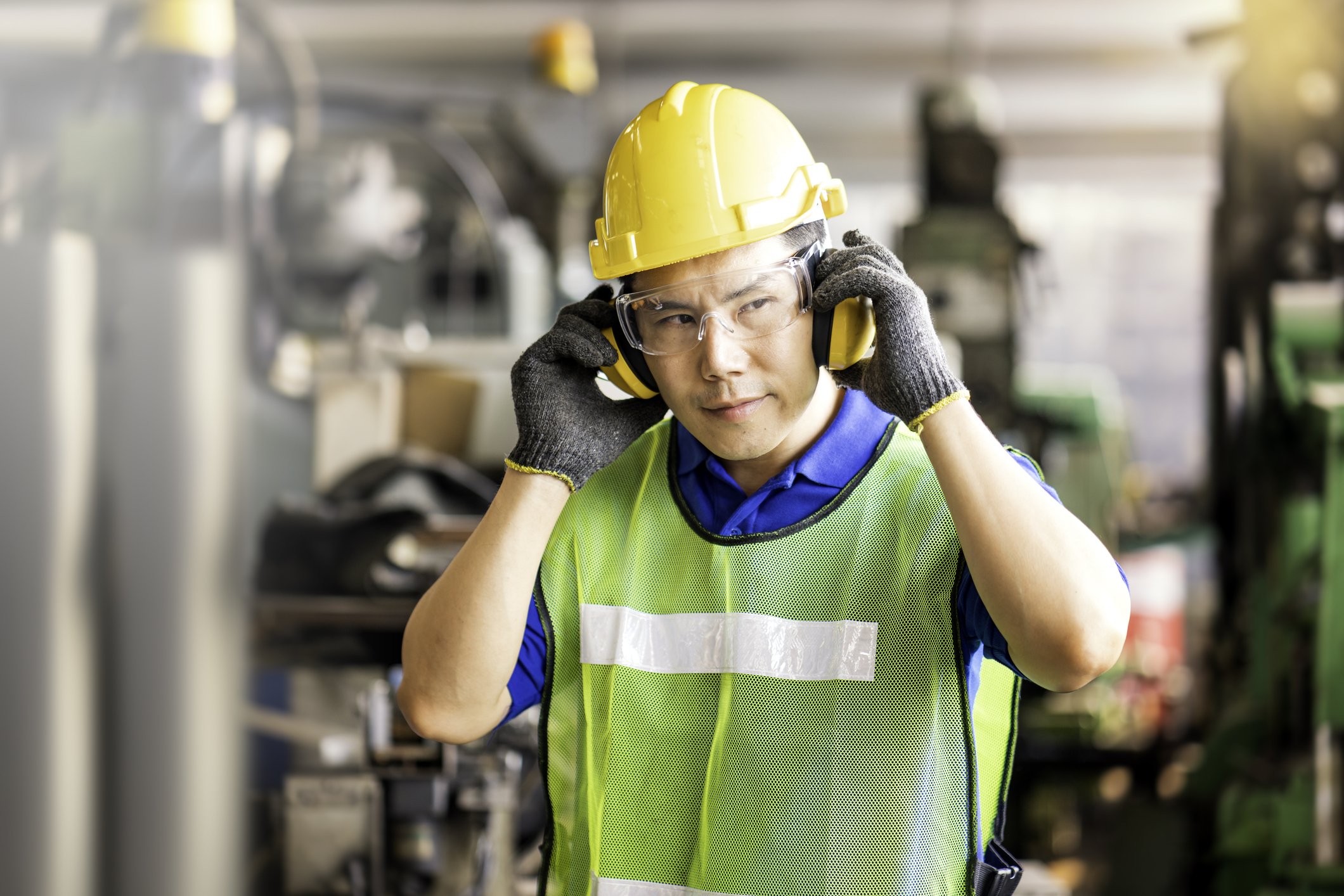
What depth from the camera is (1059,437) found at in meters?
5.92

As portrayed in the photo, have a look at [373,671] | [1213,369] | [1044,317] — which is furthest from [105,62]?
[1213,369]

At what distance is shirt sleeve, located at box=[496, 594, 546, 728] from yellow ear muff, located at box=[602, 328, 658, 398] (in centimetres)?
31

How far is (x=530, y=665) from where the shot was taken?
1.66 metres

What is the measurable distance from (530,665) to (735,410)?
1.49 ft

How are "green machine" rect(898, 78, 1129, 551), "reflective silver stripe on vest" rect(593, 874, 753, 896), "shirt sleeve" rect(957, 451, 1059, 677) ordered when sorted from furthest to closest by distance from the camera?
"green machine" rect(898, 78, 1129, 551) → "reflective silver stripe on vest" rect(593, 874, 753, 896) → "shirt sleeve" rect(957, 451, 1059, 677)

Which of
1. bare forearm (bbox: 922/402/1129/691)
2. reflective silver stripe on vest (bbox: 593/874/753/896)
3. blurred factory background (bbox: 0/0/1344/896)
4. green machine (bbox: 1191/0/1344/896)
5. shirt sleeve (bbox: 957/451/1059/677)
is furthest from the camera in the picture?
green machine (bbox: 1191/0/1344/896)

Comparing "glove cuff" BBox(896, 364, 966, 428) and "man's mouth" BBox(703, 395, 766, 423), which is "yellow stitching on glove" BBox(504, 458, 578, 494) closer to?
"man's mouth" BBox(703, 395, 766, 423)

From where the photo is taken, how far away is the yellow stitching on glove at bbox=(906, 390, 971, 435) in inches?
55.1

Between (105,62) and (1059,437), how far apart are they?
492cm

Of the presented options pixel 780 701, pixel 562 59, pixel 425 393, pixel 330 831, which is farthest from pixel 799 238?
pixel 562 59

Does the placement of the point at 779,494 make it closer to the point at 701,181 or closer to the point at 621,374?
the point at 621,374

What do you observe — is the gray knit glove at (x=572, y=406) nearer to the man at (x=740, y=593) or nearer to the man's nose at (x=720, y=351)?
the man at (x=740, y=593)

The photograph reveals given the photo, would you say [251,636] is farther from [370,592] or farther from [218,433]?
[370,592]

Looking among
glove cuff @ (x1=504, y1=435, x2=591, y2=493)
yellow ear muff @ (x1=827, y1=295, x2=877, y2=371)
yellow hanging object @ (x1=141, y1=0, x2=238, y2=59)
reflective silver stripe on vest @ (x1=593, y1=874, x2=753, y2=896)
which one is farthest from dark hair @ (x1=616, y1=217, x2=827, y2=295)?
reflective silver stripe on vest @ (x1=593, y1=874, x2=753, y2=896)
